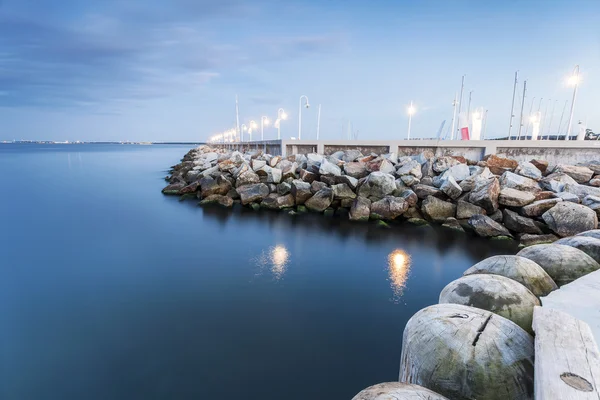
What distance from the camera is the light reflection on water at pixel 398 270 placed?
7.60m

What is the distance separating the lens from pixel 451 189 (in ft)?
40.5

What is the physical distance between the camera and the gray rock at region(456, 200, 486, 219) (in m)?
11.5

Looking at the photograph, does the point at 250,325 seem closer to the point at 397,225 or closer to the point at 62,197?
the point at 397,225

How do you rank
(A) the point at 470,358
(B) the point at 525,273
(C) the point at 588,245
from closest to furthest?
1. (A) the point at 470,358
2. (B) the point at 525,273
3. (C) the point at 588,245

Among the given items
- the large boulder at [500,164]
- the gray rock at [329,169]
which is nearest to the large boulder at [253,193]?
the gray rock at [329,169]

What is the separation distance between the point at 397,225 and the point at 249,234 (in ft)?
18.1

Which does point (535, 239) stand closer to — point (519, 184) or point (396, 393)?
point (519, 184)

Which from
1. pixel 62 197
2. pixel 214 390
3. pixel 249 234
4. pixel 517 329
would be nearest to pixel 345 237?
pixel 249 234

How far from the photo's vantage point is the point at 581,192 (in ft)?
37.4

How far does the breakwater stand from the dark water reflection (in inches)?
42.3

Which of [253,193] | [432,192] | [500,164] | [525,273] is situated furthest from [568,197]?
[253,193]

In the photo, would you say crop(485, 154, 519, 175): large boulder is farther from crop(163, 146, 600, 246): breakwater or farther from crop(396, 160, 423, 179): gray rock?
crop(396, 160, 423, 179): gray rock

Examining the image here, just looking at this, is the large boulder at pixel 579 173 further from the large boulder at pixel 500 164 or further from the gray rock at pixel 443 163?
the gray rock at pixel 443 163

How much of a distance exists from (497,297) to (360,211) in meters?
9.17
